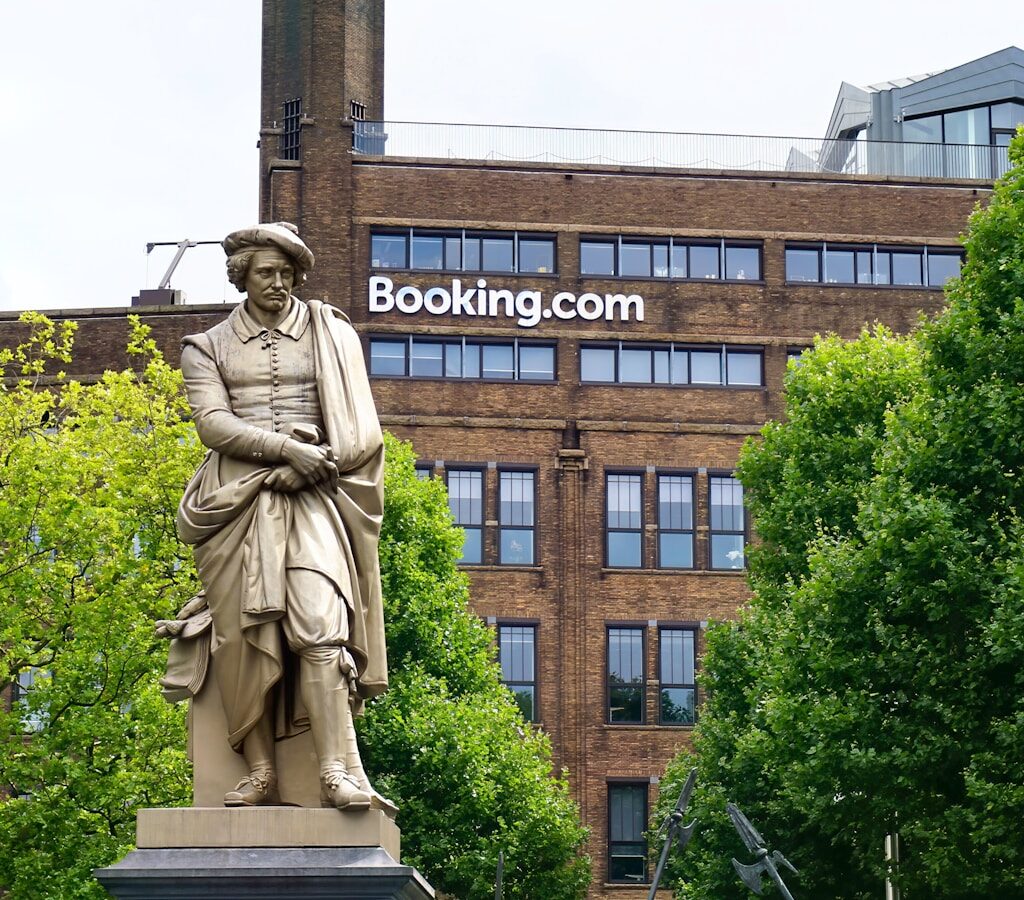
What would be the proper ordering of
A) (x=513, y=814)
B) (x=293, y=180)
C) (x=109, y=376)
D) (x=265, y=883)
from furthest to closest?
(x=293, y=180), (x=513, y=814), (x=109, y=376), (x=265, y=883)

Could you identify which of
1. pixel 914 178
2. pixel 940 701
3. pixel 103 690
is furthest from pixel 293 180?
pixel 940 701

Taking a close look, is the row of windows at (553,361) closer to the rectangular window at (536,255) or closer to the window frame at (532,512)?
the rectangular window at (536,255)

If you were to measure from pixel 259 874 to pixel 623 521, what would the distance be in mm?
52189

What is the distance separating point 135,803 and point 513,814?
12.6 m

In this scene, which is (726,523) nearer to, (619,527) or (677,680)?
(619,527)

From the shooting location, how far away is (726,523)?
205ft

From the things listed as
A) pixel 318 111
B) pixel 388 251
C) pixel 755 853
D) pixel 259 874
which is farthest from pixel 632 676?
pixel 259 874

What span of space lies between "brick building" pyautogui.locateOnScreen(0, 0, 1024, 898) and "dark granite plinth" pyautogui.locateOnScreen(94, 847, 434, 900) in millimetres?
50056

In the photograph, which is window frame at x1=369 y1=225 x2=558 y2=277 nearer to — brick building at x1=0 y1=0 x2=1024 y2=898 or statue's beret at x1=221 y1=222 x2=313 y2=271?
brick building at x1=0 y1=0 x2=1024 y2=898

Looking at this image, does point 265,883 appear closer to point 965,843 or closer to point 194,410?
point 194,410

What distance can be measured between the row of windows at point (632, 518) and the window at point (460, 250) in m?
6.09

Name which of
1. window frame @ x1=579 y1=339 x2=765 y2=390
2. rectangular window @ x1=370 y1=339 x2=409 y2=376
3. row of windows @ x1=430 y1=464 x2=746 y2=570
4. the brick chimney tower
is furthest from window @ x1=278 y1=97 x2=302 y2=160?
row of windows @ x1=430 y1=464 x2=746 y2=570

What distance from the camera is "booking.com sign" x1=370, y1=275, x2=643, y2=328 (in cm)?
6284

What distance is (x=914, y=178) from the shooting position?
6556cm
